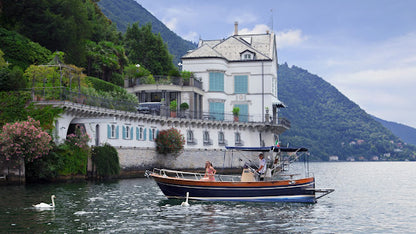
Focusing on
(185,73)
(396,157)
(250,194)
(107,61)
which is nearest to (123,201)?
(250,194)

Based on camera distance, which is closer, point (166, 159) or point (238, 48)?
point (166, 159)

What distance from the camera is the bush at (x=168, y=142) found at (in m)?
57.0

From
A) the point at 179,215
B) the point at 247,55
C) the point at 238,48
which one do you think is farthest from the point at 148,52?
the point at 179,215

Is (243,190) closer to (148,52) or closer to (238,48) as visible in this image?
(238,48)

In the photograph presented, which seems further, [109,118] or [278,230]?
[109,118]

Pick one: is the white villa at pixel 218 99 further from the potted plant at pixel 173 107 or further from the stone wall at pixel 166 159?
the potted plant at pixel 173 107

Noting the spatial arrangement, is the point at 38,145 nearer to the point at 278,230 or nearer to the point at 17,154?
the point at 17,154

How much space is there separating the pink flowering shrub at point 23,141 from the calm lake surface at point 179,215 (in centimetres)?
301

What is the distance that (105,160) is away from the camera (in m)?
44.9

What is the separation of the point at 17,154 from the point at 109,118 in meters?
10.9

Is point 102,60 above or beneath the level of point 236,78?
above

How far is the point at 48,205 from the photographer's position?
2509cm

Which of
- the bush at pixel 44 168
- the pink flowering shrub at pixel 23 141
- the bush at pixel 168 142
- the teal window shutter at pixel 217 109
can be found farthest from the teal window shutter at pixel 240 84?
the pink flowering shrub at pixel 23 141

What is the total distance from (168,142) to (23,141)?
22700 mm
